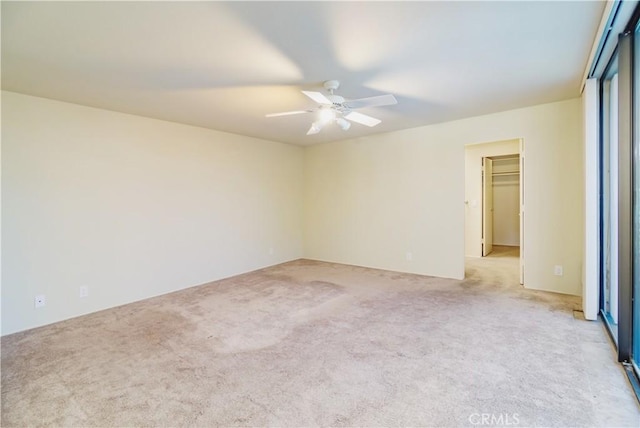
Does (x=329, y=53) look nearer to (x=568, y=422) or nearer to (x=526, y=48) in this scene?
(x=526, y=48)

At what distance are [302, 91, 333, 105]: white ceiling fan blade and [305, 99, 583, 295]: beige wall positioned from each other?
2579 mm

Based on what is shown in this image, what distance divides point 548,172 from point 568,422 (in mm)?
3183

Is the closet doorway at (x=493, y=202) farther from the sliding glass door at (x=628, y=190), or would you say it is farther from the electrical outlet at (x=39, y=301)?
the electrical outlet at (x=39, y=301)

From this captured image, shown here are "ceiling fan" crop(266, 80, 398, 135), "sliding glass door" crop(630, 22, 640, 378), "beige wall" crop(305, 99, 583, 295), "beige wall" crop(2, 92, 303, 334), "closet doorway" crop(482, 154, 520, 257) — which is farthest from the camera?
"closet doorway" crop(482, 154, 520, 257)

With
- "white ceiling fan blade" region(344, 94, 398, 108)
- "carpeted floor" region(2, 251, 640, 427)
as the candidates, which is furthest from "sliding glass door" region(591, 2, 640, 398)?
"white ceiling fan blade" region(344, 94, 398, 108)

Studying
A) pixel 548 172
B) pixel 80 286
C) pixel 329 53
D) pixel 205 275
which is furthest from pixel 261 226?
pixel 548 172

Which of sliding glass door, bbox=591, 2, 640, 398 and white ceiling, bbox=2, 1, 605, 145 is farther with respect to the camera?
sliding glass door, bbox=591, 2, 640, 398

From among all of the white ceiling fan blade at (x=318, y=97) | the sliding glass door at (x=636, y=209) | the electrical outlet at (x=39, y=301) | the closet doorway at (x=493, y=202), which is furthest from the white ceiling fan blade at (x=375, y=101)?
the electrical outlet at (x=39, y=301)

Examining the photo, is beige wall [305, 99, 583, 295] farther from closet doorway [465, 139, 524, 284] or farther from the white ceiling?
closet doorway [465, 139, 524, 284]

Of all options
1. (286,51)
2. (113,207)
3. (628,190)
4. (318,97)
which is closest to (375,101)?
(318,97)

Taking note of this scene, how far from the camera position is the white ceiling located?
6.01 feet
